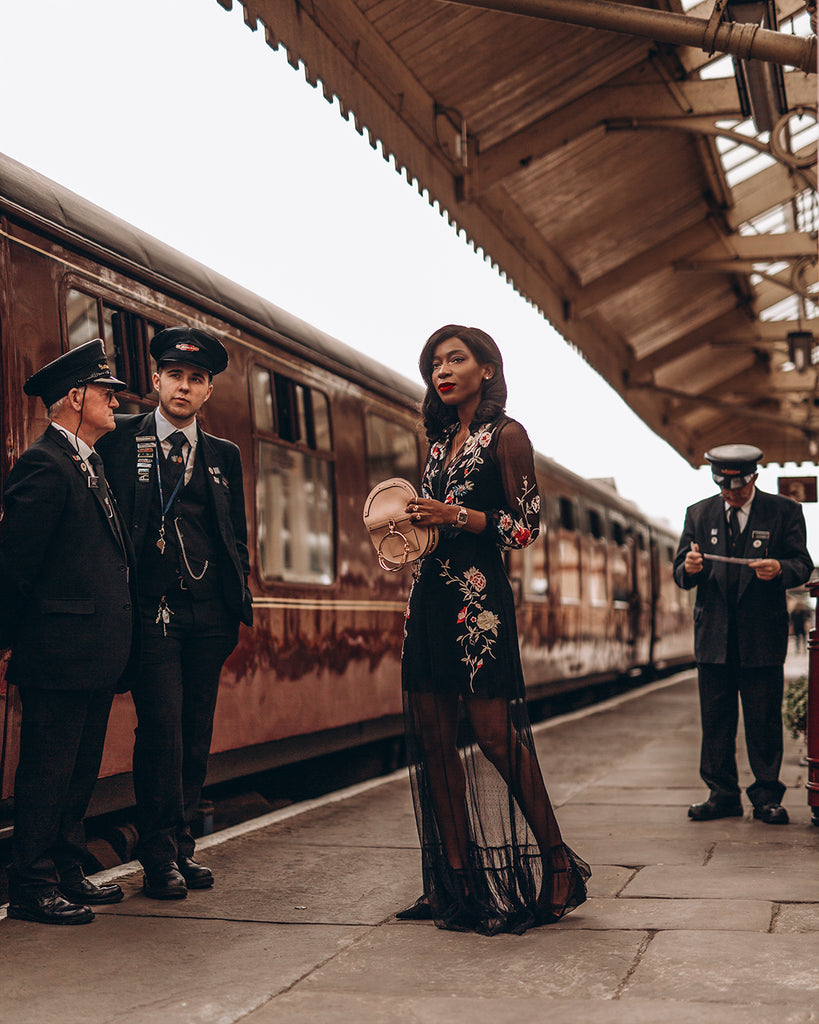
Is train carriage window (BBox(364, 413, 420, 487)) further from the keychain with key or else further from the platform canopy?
the keychain with key

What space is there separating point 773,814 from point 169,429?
11.0ft

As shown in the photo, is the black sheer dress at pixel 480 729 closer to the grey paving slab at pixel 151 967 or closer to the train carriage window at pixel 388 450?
the grey paving slab at pixel 151 967

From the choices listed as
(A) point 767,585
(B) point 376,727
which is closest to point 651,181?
(B) point 376,727

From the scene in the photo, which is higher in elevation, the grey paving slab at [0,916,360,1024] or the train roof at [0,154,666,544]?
the train roof at [0,154,666,544]

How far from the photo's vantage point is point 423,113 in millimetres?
9453

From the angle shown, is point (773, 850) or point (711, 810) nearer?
point (773, 850)

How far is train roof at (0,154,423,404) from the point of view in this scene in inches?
195

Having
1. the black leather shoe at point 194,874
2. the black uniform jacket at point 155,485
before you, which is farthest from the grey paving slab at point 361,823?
the black uniform jacket at point 155,485

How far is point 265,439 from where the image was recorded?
6.91m

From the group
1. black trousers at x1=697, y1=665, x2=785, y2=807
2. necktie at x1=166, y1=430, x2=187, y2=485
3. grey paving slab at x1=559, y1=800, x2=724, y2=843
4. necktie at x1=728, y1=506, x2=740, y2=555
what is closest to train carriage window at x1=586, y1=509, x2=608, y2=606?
grey paving slab at x1=559, y1=800, x2=724, y2=843

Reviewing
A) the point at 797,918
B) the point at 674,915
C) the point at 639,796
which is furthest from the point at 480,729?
the point at 639,796

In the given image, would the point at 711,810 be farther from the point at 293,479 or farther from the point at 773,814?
the point at 293,479

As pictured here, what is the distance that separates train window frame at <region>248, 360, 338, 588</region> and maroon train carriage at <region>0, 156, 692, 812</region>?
0.5 inches

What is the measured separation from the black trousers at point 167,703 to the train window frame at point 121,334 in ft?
4.14
